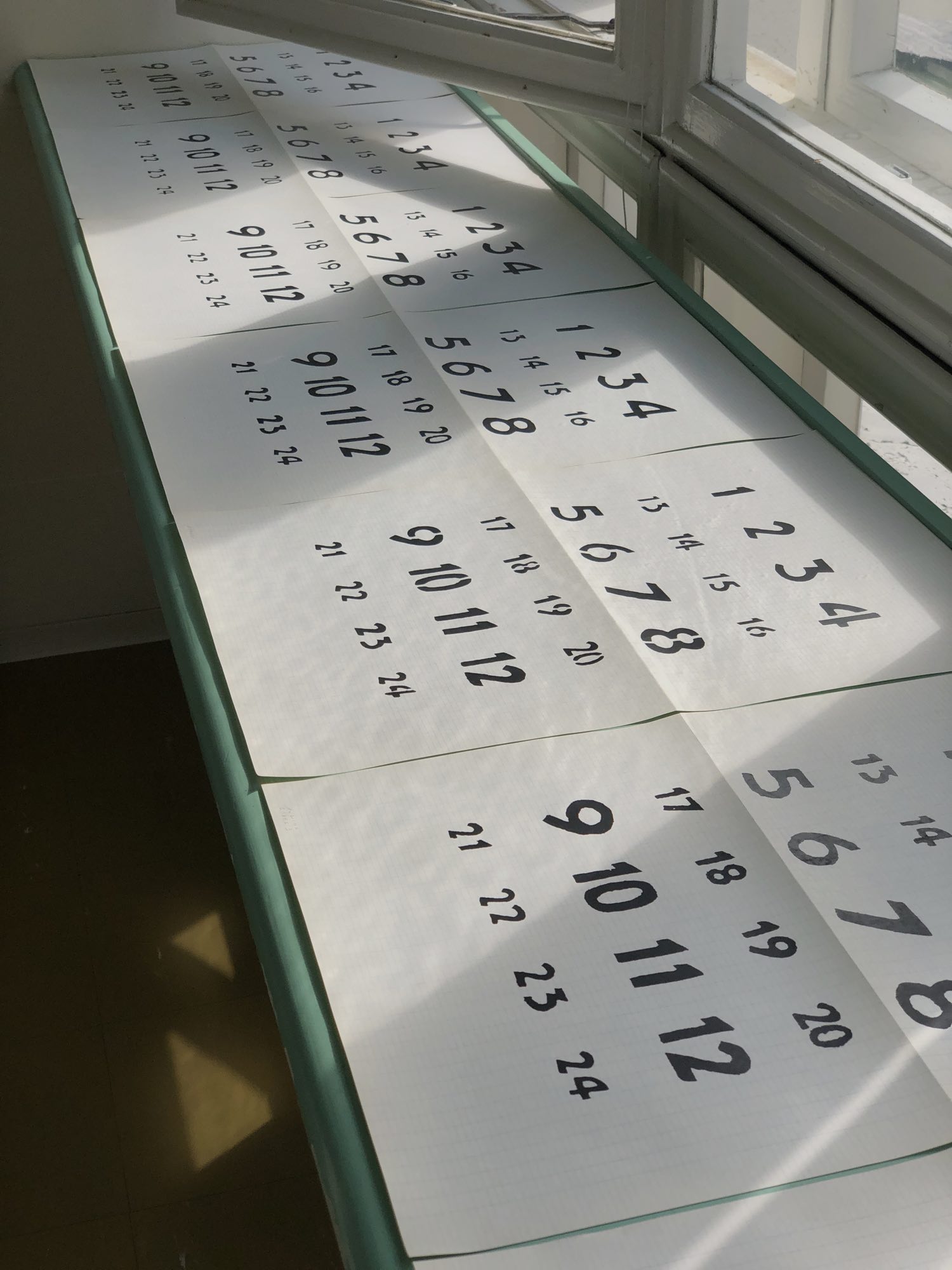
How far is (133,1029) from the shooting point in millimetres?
1986

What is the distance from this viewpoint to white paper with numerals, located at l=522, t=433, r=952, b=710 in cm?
92

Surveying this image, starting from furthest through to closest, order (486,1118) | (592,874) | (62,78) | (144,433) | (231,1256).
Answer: (62,78) < (231,1256) < (144,433) < (592,874) < (486,1118)

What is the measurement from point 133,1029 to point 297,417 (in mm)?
1114

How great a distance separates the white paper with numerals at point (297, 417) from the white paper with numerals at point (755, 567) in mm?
120

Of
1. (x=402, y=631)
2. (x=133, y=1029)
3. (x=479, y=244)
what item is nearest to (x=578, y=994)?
(x=402, y=631)

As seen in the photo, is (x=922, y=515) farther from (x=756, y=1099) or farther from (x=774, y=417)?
(x=756, y=1099)

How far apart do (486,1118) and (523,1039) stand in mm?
47

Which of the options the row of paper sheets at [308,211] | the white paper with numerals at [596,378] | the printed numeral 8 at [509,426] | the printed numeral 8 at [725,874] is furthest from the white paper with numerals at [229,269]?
the printed numeral 8 at [725,874]

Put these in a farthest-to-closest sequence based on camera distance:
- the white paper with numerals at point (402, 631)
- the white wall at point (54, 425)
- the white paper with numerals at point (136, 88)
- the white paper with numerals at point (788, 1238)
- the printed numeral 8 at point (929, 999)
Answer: the white wall at point (54, 425), the white paper with numerals at point (136, 88), the white paper with numerals at point (402, 631), the printed numeral 8 at point (929, 999), the white paper with numerals at point (788, 1238)

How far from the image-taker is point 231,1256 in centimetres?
166

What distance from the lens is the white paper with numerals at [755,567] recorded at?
92cm

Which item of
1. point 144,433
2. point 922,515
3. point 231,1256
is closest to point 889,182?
point 922,515

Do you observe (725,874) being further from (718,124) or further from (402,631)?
(718,124)

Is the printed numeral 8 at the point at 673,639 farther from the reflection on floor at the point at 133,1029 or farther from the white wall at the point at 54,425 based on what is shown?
the white wall at the point at 54,425
